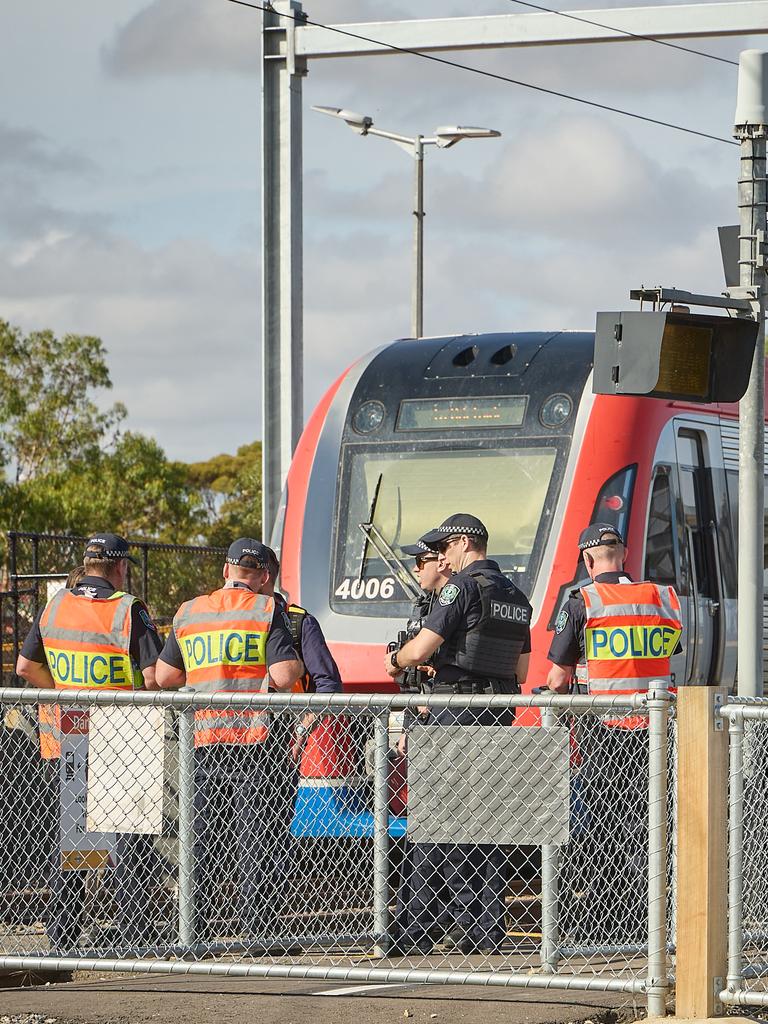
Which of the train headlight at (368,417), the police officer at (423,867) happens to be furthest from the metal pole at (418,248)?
the police officer at (423,867)

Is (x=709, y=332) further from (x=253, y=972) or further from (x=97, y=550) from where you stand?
(x=253, y=972)

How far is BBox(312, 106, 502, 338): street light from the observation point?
23.4 metres

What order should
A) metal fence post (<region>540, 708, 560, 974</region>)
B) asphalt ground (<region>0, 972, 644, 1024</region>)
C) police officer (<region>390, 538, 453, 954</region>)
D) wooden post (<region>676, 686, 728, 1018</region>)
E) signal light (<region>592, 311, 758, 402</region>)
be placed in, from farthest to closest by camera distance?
signal light (<region>592, 311, 758, 402</region>)
police officer (<region>390, 538, 453, 954</region>)
metal fence post (<region>540, 708, 560, 974</region>)
asphalt ground (<region>0, 972, 644, 1024</region>)
wooden post (<region>676, 686, 728, 1018</region>)

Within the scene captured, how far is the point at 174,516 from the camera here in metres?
43.7

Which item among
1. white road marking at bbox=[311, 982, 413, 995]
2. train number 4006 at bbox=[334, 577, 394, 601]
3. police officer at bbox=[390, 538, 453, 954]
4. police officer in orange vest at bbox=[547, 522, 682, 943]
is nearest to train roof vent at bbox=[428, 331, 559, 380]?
train number 4006 at bbox=[334, 577, 394, 601]

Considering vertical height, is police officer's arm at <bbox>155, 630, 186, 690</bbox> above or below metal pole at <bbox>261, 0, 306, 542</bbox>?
below

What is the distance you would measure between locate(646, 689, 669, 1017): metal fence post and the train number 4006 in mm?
Result: 4934

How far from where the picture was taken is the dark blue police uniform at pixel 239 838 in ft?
24.3

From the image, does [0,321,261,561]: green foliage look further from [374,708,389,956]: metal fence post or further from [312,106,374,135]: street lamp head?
[374,708,389,956]: metal fence post

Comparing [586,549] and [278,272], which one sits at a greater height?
[278,272]

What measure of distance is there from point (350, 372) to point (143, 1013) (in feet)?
20.5

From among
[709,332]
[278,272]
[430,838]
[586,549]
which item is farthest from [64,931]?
[278,272]

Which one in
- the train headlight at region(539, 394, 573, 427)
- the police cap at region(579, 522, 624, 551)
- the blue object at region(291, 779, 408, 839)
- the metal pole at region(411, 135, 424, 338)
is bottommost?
the blue object at region(291, 779, 408, 839)

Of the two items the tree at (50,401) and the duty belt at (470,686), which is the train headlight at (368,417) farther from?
the tree at (50,401)
